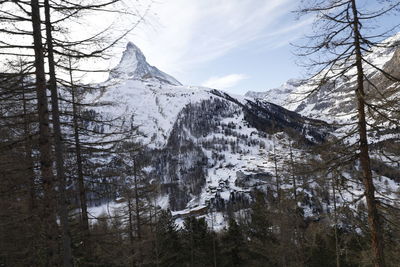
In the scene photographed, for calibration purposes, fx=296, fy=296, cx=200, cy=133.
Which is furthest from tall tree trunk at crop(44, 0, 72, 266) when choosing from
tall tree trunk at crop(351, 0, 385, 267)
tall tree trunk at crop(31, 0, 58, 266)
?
tall tree trunk at crop(351, 0, 385, 267)

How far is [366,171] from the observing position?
310 inches

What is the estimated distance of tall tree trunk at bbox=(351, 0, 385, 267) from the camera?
7.59m

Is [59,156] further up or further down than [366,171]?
further up

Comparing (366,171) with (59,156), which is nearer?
(59,156)

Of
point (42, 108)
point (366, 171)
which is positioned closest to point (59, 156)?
point (42, 108)

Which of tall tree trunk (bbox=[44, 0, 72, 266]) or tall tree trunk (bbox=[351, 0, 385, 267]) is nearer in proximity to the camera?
tall tree trunk (bbox=[44, 0, 72, 266])

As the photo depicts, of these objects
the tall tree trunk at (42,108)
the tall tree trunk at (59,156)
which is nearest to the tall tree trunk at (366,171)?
the tall tree trunk at (59,156)

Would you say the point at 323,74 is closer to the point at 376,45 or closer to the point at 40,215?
the point at 376,45

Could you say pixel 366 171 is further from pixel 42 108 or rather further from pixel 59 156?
pixel 42 108

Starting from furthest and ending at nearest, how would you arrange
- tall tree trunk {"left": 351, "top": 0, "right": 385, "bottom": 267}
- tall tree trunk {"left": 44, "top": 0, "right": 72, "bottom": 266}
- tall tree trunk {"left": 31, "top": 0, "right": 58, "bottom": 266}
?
tall tree trunk {"left": 351, "top": 0, "right": 385, "bottom": 267}
tall tree trunk {"left": 31, "top": 0, "right": 58, "bottom": 266}
tall tree trunk {"left": 44, "top": 0, "right": 72, "bottom": 266}

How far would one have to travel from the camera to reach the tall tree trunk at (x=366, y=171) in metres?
7.59

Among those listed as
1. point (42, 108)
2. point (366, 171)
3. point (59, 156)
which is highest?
point (42, 108)

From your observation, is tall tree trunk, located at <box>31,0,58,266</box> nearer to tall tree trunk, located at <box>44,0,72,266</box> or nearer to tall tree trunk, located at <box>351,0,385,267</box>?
tall tree trunk, located at <box>44,0,72,266</box>

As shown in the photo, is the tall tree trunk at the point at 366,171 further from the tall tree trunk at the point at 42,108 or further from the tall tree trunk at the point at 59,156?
the tall tree trunk at the point at 42,108
